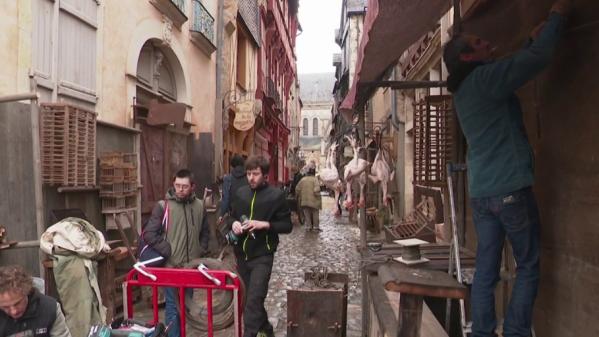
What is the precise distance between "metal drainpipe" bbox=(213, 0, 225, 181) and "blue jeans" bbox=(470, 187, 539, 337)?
9.71 m

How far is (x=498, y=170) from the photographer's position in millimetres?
2664

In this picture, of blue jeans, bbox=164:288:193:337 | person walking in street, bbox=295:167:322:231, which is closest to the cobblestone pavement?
person walking in street, bbox=295:167:322:231

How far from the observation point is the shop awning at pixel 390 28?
9.93 ft

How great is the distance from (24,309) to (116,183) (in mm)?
3981

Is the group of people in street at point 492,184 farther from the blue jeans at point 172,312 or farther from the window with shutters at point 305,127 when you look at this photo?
the window with shutters at point 305,127

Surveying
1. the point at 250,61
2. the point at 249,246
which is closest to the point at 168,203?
the point at 249,246

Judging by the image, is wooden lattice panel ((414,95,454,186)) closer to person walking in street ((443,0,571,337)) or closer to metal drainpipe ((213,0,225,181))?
person walking in street ((443,0,571,337))

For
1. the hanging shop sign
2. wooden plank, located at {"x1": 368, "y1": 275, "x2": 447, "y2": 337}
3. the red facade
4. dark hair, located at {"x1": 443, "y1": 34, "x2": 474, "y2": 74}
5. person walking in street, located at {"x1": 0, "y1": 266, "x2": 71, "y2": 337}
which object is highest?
the red facade

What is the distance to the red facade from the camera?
2073cm

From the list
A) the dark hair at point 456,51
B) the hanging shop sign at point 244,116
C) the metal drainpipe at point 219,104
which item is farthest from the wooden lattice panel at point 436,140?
the hanging shop sign at point 244,116

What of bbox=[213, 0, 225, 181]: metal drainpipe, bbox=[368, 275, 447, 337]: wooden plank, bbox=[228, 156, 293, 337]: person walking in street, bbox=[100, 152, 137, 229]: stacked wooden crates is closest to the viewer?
bbox=[368, 275, 447, 337]: wooden plank

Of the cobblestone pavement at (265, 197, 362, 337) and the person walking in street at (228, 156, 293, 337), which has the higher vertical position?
the person walking in street at (228, 156, 293, 337)

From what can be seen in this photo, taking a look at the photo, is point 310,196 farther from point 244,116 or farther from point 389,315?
point 389,315

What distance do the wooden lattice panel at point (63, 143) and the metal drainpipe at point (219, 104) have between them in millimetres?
6206
